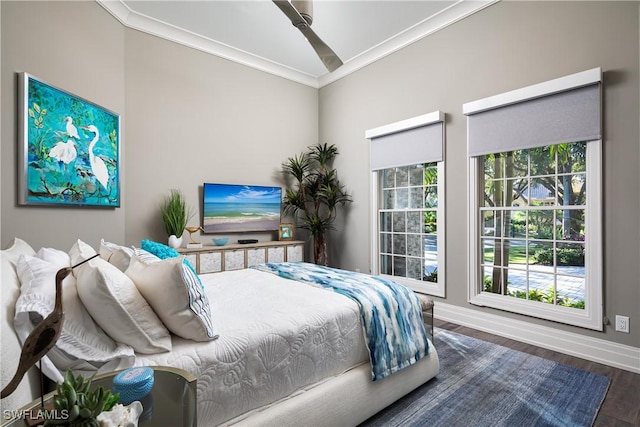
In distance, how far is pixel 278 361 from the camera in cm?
146

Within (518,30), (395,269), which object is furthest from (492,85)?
(395,269)

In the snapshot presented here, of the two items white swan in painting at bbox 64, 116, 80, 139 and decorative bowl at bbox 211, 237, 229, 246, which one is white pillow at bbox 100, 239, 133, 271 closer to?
white swan in painting at bbox 64, 116, 80, 139

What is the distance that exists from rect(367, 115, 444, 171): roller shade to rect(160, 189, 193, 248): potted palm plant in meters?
2.56

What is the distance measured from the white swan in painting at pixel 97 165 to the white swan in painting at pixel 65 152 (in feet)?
0.61

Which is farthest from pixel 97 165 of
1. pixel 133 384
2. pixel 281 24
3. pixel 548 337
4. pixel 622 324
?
pixel 622 324

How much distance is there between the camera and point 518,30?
305 centimetres

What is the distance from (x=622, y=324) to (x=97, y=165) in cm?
469

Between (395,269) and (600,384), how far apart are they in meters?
2.34

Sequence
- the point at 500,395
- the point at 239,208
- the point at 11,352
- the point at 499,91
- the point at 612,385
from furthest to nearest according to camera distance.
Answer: the point at 239,208 < the point at 499,91 < the point at 612,385 < the point at 500,395 < the point at 11,352

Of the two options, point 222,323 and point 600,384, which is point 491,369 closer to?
point 600,384

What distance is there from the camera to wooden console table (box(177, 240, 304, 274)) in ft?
12.3

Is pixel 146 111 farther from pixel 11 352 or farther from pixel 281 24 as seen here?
pixel 11 352

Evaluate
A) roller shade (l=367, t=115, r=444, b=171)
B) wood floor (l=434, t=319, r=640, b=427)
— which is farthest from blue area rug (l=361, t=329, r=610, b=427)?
roller shade (l=367, t=115, r=444, b=171)

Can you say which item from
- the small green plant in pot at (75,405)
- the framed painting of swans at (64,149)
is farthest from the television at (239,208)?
the small green plant in pot at (75,405)
